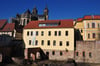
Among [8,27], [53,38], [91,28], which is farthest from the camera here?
[8,27]

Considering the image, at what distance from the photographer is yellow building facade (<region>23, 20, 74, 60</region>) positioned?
3600cm

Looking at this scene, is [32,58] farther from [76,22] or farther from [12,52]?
[76,22]

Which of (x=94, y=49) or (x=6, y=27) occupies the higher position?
(x=6, y=27)

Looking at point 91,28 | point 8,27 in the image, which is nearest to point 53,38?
point 91,28

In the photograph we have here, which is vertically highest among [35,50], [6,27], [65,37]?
[6,27]

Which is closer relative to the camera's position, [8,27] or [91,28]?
[91,28]

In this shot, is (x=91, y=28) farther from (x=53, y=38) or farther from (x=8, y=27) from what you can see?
(x=8, y=27)

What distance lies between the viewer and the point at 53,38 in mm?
37094

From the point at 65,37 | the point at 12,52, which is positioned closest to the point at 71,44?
the point at 65,37

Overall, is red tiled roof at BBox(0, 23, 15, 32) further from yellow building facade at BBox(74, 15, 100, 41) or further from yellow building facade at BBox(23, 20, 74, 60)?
yellow building facade at BBox(74, 15, 100, 41)

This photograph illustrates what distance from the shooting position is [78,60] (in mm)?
34531

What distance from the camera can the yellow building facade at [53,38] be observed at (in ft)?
118

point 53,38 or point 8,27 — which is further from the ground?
point 8,27

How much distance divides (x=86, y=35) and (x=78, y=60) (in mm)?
8584
